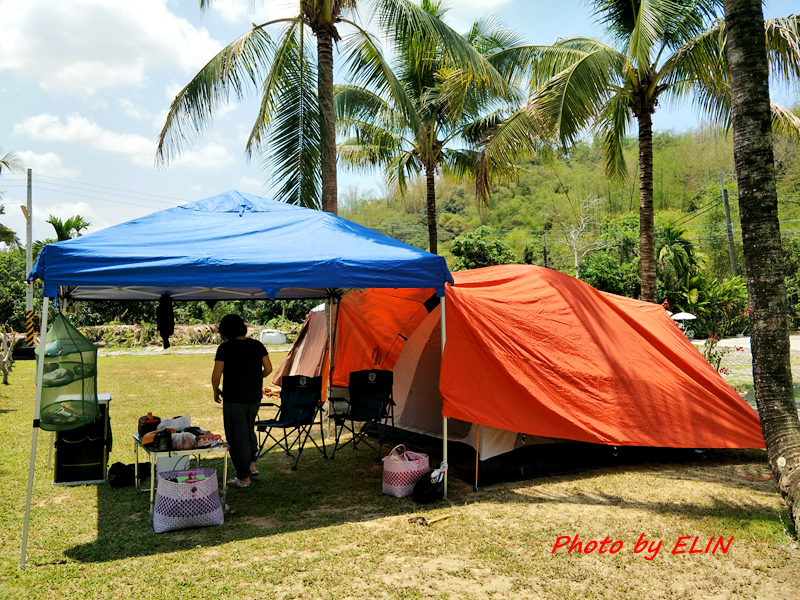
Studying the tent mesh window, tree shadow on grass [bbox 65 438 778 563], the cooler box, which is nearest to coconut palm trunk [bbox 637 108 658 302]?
tree shadow on grass [bbox 65 438 778 563]

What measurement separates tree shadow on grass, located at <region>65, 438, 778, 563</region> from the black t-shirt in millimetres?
826

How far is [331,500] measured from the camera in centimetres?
493

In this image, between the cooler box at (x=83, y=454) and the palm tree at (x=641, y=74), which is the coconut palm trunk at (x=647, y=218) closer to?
the palm tree at (x=641, y=74)

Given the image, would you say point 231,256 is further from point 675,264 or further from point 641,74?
point 675,264

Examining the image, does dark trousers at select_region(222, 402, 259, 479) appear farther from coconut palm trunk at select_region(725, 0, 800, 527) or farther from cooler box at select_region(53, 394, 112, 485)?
coconut palm trunk at select_region(725, 0, 800, 527)

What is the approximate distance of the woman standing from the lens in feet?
16.4

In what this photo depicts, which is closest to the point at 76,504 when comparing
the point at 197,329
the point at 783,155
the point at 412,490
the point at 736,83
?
the point at 412,490

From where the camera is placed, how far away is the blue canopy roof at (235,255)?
411 cm

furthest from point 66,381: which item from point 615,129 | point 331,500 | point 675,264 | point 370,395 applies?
point 675,264

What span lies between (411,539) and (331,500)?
3.54 feet

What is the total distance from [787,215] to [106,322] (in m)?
41.7

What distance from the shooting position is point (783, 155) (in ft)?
120

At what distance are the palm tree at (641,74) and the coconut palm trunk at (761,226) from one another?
2.57m

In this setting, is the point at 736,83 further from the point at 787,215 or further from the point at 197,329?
the point at 787,215
